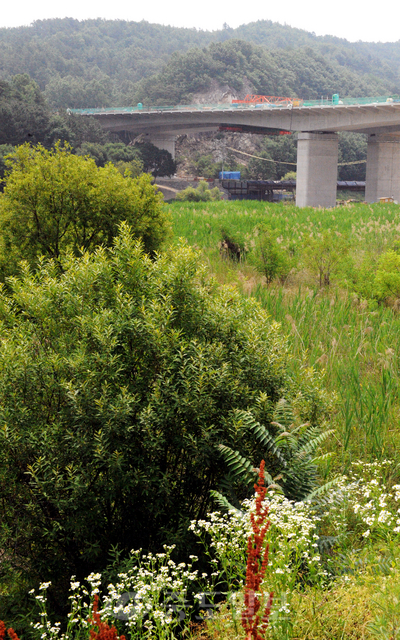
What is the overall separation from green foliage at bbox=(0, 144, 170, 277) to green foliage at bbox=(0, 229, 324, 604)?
428 cm

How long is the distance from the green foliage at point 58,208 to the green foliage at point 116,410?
4.28m

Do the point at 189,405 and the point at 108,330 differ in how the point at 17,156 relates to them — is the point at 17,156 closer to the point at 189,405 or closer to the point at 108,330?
the point at 108,330

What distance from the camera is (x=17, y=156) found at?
32.3 feet

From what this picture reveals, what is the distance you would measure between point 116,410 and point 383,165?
62060 mm

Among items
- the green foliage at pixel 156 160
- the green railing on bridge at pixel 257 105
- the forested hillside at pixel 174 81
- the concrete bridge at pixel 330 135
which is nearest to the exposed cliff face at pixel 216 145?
the forested hillside at pixel 174 81

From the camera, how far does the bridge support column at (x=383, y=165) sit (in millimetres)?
60500

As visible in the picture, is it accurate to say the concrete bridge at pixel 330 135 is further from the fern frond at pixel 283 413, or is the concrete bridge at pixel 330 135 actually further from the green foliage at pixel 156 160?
the fern frond at pixel 283 413

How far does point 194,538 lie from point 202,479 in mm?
478

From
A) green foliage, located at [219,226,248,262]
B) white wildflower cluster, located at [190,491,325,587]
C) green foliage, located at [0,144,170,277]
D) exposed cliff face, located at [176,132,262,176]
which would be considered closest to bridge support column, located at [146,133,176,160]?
exposed cliff face, located at [176,132,262,176]

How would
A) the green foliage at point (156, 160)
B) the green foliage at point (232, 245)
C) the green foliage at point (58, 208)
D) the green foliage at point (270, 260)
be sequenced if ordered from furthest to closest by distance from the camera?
the green foliage at point (156, 160), the green foliage at point (232, 245), the green foliage at point (270, 260), the green foliage at point (58, 208)

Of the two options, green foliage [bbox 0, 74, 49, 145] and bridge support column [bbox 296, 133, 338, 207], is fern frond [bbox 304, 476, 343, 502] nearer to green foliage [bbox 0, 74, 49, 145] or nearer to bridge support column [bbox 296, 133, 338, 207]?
bridge support column [bbox 296, 133, 338, 207]

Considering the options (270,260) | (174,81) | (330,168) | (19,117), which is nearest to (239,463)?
(270,260)

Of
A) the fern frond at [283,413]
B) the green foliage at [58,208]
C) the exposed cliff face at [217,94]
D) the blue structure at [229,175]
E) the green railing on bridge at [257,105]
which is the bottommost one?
the blue structure at [229,175]

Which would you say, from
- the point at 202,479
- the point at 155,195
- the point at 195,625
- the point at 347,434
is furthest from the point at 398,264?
the point at 195,625
